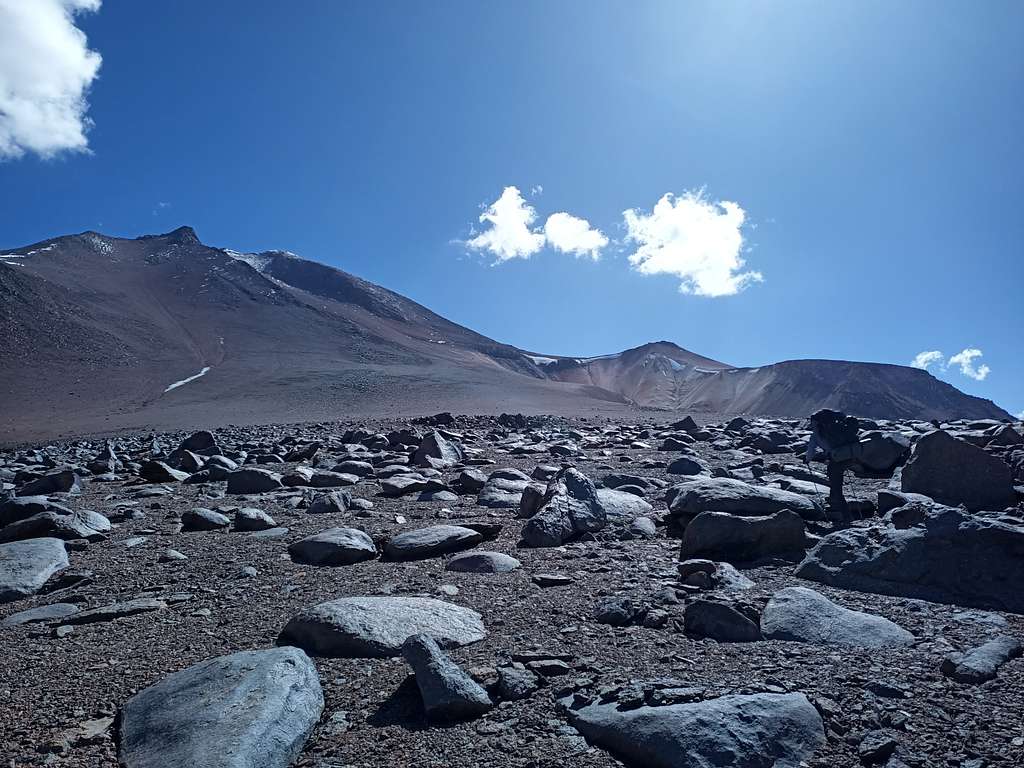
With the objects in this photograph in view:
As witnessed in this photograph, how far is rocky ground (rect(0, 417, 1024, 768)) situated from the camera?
2.26m

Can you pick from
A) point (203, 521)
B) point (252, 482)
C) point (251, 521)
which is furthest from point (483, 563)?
point (252, 482)

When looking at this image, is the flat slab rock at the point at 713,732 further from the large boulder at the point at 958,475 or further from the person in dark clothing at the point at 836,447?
the large boulder at the point at 958,475

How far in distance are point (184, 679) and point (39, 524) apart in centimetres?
389

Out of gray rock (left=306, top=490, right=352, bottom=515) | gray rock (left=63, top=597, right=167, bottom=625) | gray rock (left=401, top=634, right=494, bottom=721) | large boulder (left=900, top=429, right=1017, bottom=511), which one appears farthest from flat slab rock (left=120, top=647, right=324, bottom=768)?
large boulder (left=900, top=429, right=1017, bottom=511)

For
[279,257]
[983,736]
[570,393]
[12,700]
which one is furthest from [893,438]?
[279,257]

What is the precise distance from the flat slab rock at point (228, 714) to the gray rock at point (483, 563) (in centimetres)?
176

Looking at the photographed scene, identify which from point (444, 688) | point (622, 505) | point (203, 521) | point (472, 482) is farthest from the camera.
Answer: point (472, 482)

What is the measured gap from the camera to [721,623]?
120 inches

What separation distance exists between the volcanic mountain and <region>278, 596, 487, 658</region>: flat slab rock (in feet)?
103

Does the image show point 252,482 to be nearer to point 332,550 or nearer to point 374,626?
point 332,550

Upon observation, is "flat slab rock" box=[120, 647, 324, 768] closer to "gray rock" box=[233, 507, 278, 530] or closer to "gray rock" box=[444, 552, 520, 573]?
"gray rock" box=[444, 552, 520, 573]

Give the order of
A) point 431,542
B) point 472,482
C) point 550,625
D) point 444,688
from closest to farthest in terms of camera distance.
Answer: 1. point 444,688
2. point 550,625
3. point 431,542
4. point 472,482

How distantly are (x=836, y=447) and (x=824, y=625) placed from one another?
317 centimetres

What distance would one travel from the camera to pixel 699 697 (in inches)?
92.8
